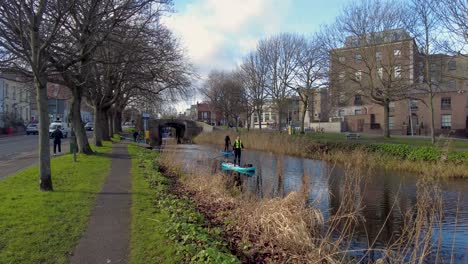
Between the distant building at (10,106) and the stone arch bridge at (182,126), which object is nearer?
the distant building at (10,106)

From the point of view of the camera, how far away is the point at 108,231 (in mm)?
6930

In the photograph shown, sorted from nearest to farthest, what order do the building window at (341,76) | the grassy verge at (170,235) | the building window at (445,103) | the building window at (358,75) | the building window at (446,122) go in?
the grassy verge at (170,235), the building window at (358,75), the building window at (341,76), the building window at (446,122), the building window at (445,103)

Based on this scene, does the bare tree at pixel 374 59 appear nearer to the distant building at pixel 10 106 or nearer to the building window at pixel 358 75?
the building window at pixel 358 75

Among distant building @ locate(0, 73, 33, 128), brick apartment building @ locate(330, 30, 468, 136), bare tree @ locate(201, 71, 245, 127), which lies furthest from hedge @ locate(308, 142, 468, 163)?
distant building @ locate(0, 73, 33, 128)

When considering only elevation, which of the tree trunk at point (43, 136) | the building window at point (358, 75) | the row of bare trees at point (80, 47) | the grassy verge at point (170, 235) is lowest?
the grassy verge at point (170, 235)

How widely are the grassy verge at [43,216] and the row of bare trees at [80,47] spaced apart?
930 millimetres

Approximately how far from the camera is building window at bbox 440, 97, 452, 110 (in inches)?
2181

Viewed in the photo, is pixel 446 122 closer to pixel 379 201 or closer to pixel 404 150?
pixel 404 150

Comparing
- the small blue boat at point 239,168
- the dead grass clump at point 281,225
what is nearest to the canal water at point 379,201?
the small blue boat at point 239,168

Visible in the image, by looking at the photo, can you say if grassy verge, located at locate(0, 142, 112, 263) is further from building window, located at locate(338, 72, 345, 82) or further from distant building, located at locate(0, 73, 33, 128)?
distant building, located at locate(0, 73, 33, 128)

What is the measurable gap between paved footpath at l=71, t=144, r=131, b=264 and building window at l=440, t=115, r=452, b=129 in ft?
181

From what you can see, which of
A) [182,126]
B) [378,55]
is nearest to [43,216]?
[378,55]

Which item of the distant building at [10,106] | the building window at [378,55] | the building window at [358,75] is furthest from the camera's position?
the distant building at [10,106]

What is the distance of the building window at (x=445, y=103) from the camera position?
182 feet
